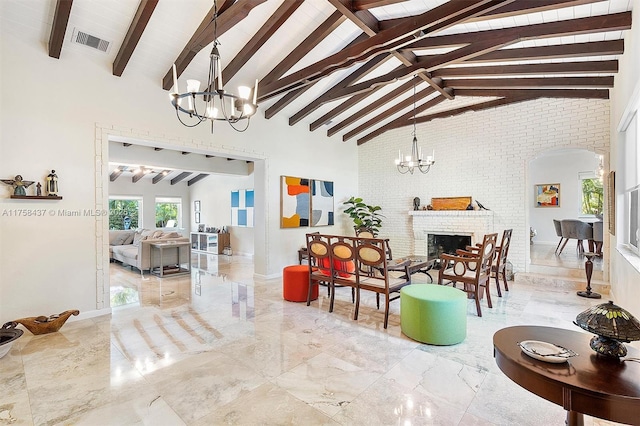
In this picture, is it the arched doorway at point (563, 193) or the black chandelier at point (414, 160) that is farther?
the arched doorway at point (563, 193)

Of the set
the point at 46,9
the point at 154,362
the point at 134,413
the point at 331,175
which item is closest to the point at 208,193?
the point at 331,175

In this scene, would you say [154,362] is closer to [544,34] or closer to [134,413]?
[134,413]

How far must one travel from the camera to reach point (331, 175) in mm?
7609

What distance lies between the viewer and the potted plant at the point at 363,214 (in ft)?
24.8

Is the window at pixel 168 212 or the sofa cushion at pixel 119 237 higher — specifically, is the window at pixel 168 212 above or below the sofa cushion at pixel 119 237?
above

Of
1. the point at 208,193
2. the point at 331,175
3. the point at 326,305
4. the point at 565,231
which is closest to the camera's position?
the point at 326,305

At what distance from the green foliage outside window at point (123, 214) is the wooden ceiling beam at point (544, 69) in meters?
10.8

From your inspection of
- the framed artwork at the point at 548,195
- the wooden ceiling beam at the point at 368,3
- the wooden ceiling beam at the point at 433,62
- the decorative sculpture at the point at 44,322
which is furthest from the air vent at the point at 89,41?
the framed artwork at the point at 548,195

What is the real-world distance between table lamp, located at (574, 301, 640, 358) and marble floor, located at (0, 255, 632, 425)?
0.98 meters

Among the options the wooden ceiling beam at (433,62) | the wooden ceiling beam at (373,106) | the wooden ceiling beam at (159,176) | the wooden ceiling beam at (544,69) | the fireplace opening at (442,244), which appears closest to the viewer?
the wooden ceiling beam at (433,62)

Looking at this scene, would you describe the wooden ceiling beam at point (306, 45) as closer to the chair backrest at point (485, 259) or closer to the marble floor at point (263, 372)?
the chair backrest at point (485, 259)

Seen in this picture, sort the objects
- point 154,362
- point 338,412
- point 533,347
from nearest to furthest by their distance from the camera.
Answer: point 533,347, point 338,412, point 154,362

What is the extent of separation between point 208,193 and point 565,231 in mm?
10457

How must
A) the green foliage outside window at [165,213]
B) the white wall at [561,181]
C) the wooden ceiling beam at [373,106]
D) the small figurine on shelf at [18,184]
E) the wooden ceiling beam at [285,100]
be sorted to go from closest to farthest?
the small figurine on shelf at [18,184], the wooden ceiling beam at [285,100], the wooden ceiling beam at [373,106], the white wall at [561,181], the green foliage outside window at [165,213]
